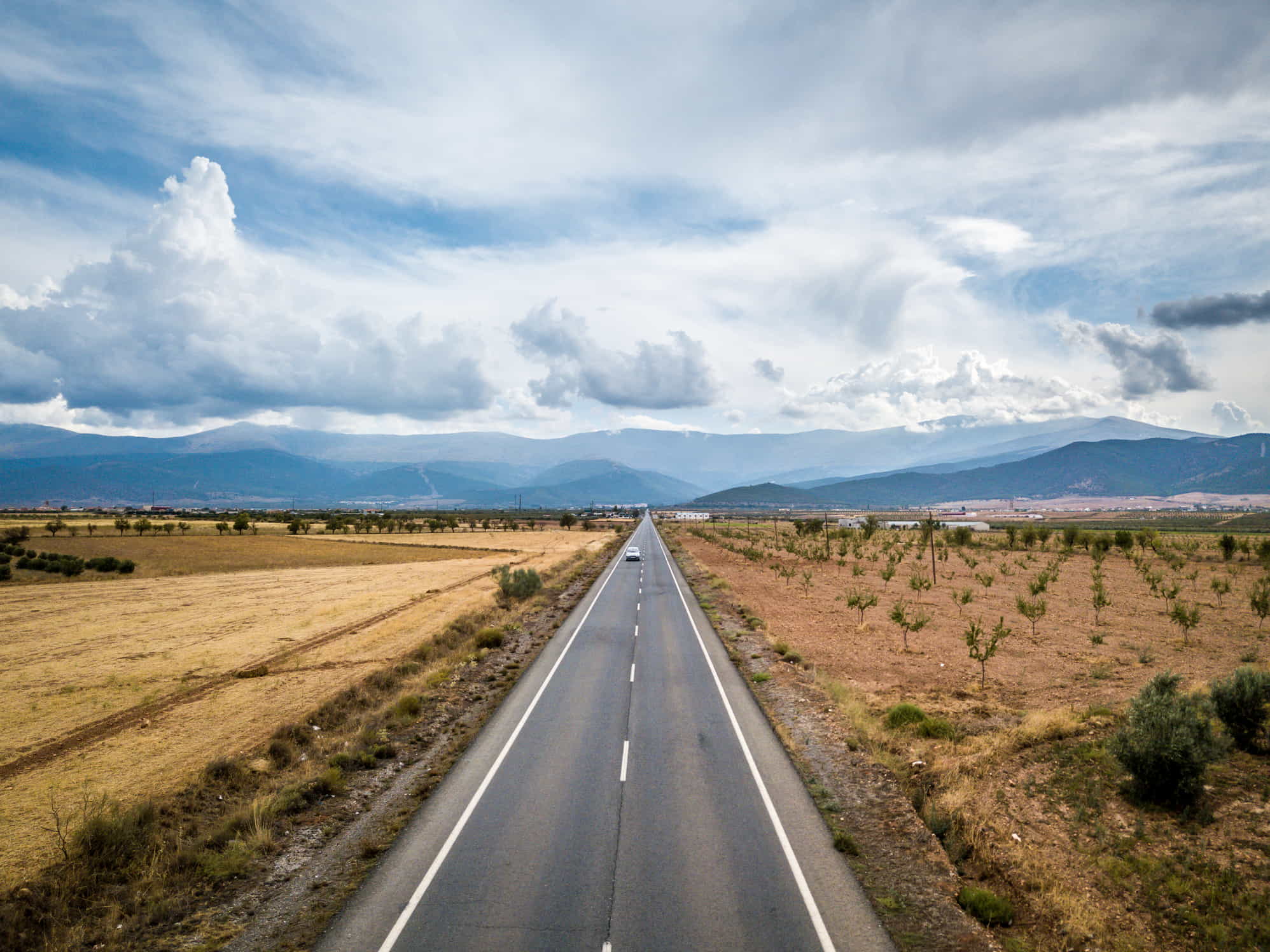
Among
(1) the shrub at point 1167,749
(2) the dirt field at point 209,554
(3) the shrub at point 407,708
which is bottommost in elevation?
(2) the dirt field at point 209,554

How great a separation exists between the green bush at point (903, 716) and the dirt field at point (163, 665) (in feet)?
58.1

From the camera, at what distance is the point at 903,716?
1830cm

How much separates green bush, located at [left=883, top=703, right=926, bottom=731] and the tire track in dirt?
22.6 m

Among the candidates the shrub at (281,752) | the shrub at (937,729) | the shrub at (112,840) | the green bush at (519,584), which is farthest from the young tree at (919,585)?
the shrub at (112,840)

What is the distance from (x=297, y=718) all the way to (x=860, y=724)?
653 inches

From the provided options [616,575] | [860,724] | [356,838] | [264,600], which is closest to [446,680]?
[356,838]

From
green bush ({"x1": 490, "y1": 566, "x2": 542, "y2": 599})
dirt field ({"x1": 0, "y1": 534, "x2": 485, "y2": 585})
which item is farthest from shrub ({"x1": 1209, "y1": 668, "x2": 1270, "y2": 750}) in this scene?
dirt field ({"x1": 0, "y1": 534, "x2": 485, "y2": 585})

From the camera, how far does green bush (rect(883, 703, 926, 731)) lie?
18.1m

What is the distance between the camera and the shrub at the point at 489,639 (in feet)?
96.7

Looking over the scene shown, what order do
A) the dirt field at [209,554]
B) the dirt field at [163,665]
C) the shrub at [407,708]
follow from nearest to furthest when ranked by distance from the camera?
the dirt field at [163,665]
the shrub at [407,708]
the dirt field at [209,554]

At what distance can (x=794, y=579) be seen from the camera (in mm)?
54938

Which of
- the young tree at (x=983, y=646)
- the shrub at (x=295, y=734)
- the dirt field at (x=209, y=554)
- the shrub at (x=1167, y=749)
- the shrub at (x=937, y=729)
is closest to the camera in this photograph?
the shrub at (x=1167, y=749)

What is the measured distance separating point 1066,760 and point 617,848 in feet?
34.1

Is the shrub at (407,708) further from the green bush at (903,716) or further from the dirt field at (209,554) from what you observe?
the dirt field at (209,554)
